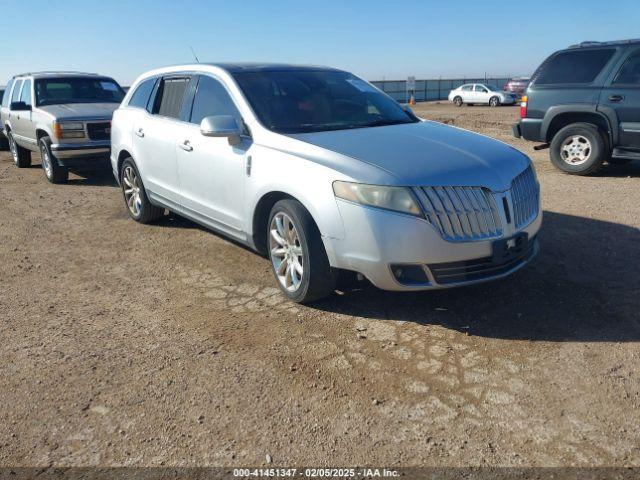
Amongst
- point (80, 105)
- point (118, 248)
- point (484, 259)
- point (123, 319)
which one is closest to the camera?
point (484, 259)

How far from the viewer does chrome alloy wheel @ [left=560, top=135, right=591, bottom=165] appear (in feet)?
28.4

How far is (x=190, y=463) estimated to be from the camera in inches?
100

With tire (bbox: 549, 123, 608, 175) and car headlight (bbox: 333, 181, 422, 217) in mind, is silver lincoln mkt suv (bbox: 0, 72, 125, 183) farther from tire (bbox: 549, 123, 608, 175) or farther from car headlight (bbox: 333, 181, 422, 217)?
tire (bbox: 549, 123, 608, 175)

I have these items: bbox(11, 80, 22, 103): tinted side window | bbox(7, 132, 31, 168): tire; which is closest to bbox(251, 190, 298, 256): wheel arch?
bbox(11, 80, 22, 103): tinted side window

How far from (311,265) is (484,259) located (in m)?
1.15

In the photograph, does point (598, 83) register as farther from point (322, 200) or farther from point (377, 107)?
point (322, 200)

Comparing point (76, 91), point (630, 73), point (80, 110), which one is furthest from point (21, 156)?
point (630, 73)

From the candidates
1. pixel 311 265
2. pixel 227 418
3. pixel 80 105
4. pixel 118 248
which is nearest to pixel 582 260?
pixel 311 265

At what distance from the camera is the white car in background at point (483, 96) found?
104ft

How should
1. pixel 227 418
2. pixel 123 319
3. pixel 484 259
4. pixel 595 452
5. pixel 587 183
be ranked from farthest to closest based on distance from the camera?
pixel 587 183
pixel 123 319
pixel 484 259
pixel 227 418
pixel 595 452

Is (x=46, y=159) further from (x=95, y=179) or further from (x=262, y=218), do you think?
(x=262, y=218)

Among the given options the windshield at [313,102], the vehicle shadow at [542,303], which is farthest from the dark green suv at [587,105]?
the windshield at [313,102]

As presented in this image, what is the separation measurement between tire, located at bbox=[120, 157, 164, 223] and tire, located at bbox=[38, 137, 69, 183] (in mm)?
3374

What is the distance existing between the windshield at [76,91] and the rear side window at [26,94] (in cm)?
24
